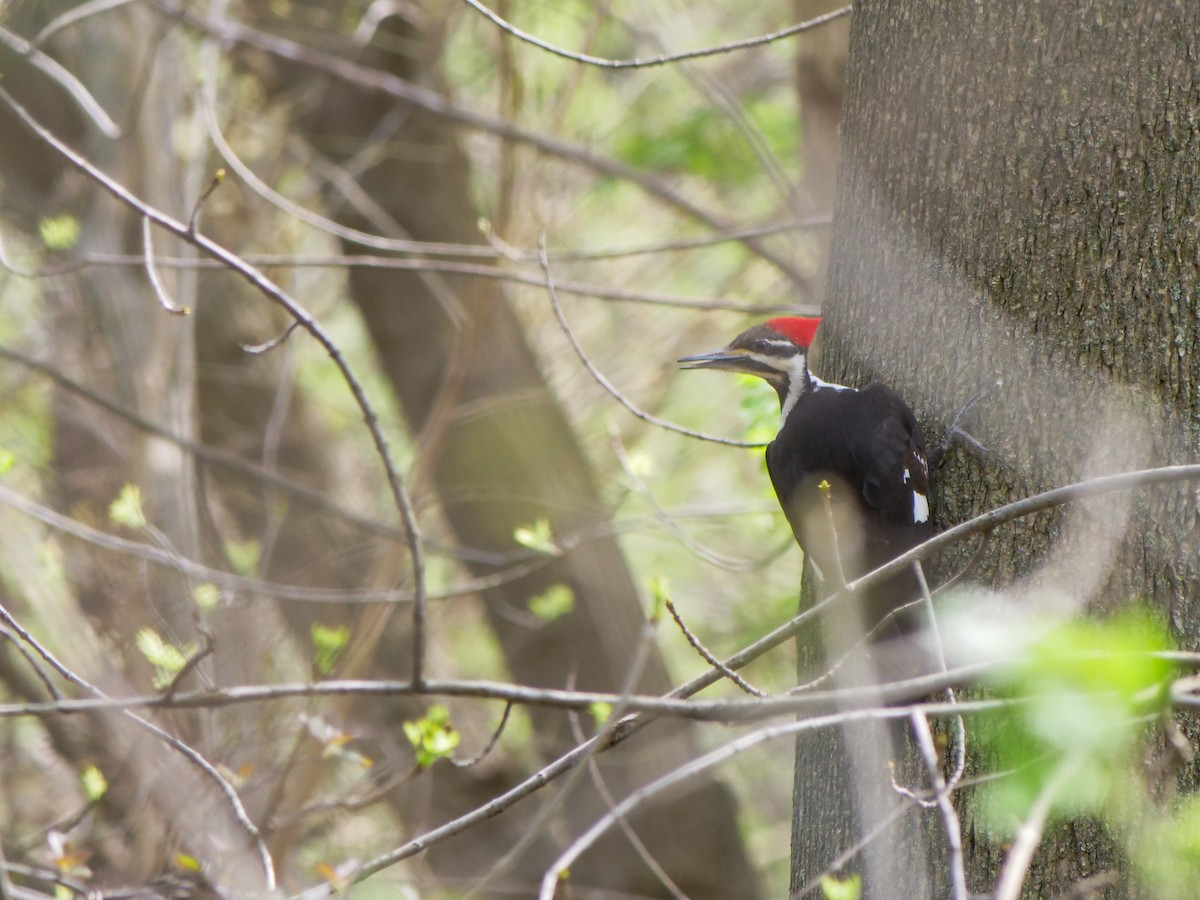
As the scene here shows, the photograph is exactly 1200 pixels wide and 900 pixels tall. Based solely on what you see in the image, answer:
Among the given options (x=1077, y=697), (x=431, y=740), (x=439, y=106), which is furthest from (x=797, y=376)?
(x=439, y=106)

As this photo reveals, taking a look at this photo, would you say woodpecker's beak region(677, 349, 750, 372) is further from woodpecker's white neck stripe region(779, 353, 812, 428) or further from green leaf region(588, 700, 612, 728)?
green leaf region(588, 700, 612, 728)

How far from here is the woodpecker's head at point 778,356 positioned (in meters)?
3.16

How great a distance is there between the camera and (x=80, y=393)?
4258 mm

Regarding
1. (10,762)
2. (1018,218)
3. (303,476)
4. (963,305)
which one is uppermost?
(1018,218)

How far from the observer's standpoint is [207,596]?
4184 mm

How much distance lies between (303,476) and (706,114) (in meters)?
2.95

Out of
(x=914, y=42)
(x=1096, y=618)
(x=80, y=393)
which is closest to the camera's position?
(x=1096, y=618)

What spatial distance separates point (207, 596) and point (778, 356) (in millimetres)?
2269

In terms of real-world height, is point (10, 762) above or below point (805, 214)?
below

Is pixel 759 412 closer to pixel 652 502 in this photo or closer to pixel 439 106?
pixel 652 502

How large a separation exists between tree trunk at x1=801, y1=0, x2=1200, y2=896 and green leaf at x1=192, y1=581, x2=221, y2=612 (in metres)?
2.79

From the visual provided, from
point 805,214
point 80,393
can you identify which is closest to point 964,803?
point 805,214

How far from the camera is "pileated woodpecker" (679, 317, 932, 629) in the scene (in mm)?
2445

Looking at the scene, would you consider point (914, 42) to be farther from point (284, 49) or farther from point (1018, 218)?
point (284, 49)
